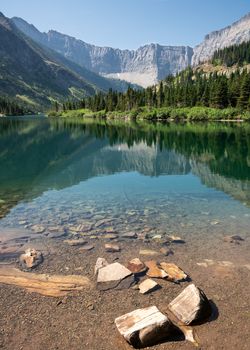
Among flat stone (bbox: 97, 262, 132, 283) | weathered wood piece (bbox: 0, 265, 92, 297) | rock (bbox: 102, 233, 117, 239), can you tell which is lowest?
rock (bbox: 102, 233, 117, 239)

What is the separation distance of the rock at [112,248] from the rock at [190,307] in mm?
4803

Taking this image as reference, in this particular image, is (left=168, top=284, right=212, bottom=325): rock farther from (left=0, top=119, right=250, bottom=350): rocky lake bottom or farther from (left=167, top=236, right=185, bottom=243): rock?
(left=167, top=236, right=185, bottom=243): rock

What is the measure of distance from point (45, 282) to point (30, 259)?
2055 mm

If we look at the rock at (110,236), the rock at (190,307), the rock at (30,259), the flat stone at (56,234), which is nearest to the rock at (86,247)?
the rock at (110,236)

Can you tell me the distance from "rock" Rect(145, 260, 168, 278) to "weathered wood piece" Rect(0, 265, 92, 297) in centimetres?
240

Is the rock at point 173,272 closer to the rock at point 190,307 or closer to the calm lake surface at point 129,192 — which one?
the rock at point 190,307

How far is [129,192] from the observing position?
25.7m

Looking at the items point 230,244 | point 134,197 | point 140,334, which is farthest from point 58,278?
point 134,197

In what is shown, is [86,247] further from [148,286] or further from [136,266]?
[148,286]

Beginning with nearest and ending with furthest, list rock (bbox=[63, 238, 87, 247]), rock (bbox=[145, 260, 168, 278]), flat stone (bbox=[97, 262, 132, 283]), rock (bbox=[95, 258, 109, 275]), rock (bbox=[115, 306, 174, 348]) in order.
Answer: rock (bbox=[115, 306, 174, 348])
flat stone (bbox=[97, 262, 132, 283])
rock (bbox=[145, 260, 168, 278])
rock (bbox=[95, 258, 109, 275])
rock (bbox=[63, 238, 87, 247])

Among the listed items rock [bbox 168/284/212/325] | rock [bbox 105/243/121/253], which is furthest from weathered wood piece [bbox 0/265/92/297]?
rock [bbox 168/284/212/325]

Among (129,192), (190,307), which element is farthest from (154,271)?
(129,192)

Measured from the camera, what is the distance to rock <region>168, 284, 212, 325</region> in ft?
30.2

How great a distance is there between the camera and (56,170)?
3653 centimetres
